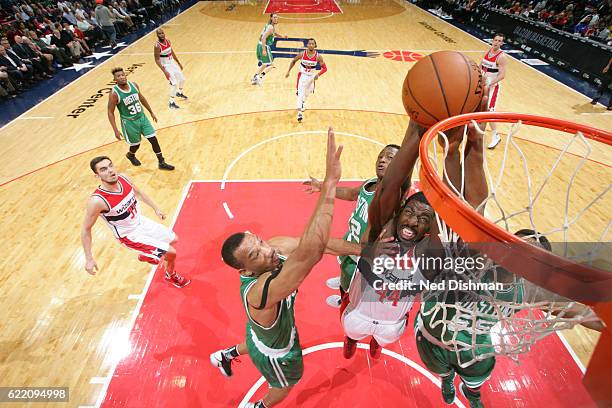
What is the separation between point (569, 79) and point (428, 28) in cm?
749

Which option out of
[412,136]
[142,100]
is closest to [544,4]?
[142,100]

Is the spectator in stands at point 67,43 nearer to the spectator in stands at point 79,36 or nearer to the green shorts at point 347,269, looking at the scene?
the spectator in stands at point 79,36

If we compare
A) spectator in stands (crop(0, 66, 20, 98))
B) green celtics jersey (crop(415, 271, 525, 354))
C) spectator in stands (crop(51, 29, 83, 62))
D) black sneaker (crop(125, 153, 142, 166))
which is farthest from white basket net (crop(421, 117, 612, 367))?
spectator in stands (crop(51, 29, 83, 62))

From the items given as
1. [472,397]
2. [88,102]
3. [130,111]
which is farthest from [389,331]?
[88,102]

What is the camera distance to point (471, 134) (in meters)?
2.25

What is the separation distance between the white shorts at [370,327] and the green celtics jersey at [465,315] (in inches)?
9.9

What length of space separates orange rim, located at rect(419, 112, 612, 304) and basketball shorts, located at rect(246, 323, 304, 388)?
1722 mm

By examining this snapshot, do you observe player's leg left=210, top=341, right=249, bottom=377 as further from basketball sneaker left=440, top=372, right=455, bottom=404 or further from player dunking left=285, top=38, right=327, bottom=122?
player dunking left=285, top=38, right=327, bottom=122

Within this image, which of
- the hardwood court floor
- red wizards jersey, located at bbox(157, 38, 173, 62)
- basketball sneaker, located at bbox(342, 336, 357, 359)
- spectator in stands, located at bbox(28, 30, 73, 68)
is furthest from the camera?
spectator in stands, located at bbox(28, 30, 73, 68)

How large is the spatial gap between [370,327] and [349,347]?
0.63 meters

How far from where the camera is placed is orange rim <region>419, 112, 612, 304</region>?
1.56 metres

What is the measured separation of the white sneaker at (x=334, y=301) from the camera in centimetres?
423

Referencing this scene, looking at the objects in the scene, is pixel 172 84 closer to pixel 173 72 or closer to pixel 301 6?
pixel 173 72

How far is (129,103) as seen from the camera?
6043mm
